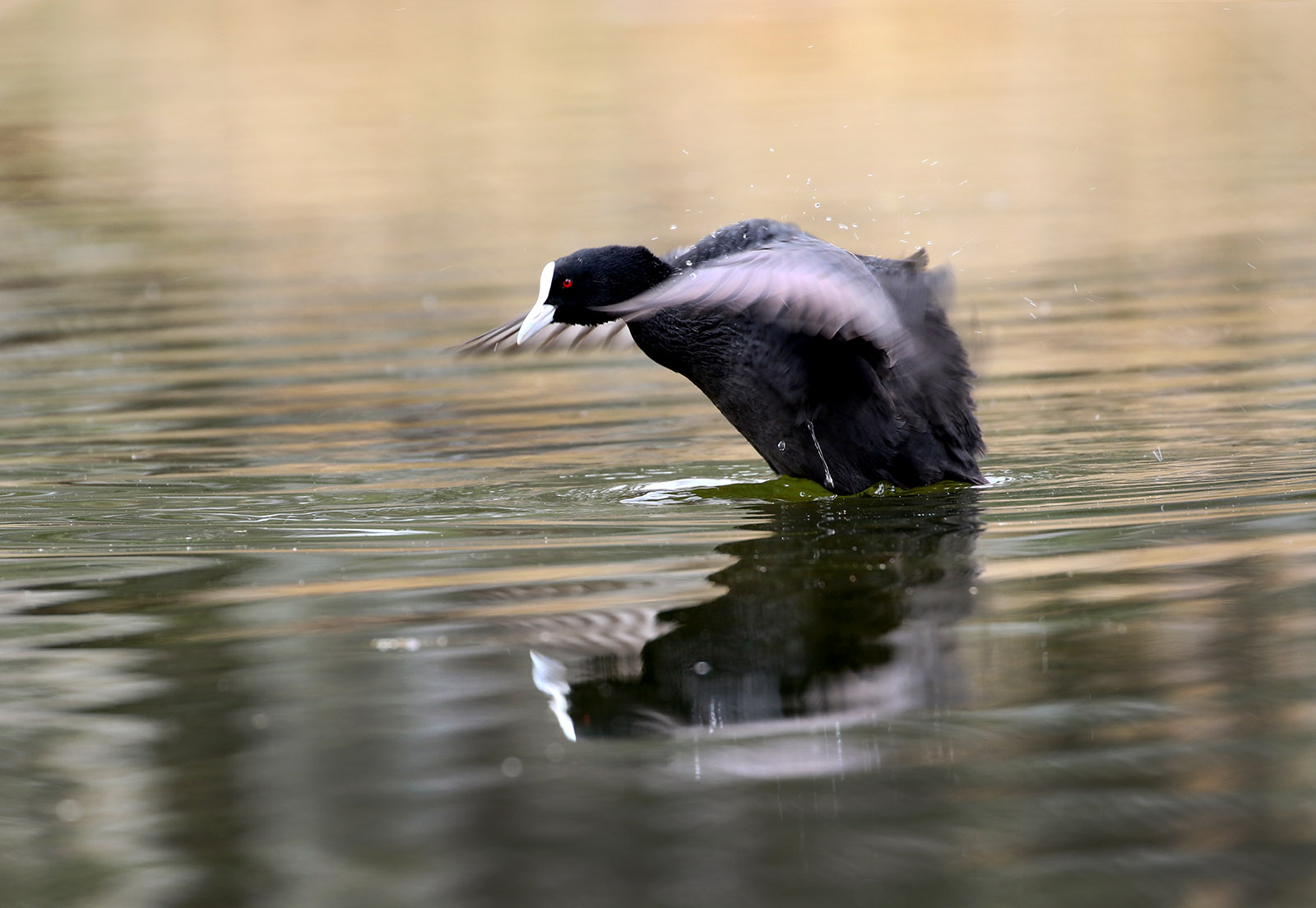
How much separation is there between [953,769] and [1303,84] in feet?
71.5

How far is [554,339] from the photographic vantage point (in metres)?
6.86

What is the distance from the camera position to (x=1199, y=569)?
4.14 m

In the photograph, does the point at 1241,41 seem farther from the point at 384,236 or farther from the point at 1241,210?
the point at 384,236

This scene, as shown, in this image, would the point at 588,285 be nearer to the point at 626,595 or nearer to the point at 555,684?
the point at 626,595

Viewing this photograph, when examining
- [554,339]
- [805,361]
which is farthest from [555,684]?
[554,339]

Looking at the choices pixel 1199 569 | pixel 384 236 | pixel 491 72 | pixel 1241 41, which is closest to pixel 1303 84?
pixel 1241 41

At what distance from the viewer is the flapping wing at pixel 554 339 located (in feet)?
22.1

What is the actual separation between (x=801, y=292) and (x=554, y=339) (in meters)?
1.99

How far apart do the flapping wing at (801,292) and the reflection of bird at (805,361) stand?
0.31ft

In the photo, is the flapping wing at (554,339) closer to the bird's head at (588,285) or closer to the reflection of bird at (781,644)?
the bird's head at (588,285)

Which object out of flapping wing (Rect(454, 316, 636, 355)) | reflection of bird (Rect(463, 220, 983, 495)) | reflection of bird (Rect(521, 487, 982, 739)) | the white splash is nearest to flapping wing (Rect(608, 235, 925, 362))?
reflection of bird (Rect(463, 220, 983, 495))

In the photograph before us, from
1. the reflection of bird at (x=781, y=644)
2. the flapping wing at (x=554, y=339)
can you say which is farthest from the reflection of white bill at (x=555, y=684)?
the flapping wing at (x=554, y=339)

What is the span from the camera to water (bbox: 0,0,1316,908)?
253cm

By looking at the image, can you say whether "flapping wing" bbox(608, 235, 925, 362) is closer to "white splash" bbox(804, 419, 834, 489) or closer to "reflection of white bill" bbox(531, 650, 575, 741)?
"white splash" bbox(804, 419, 834, 489)
